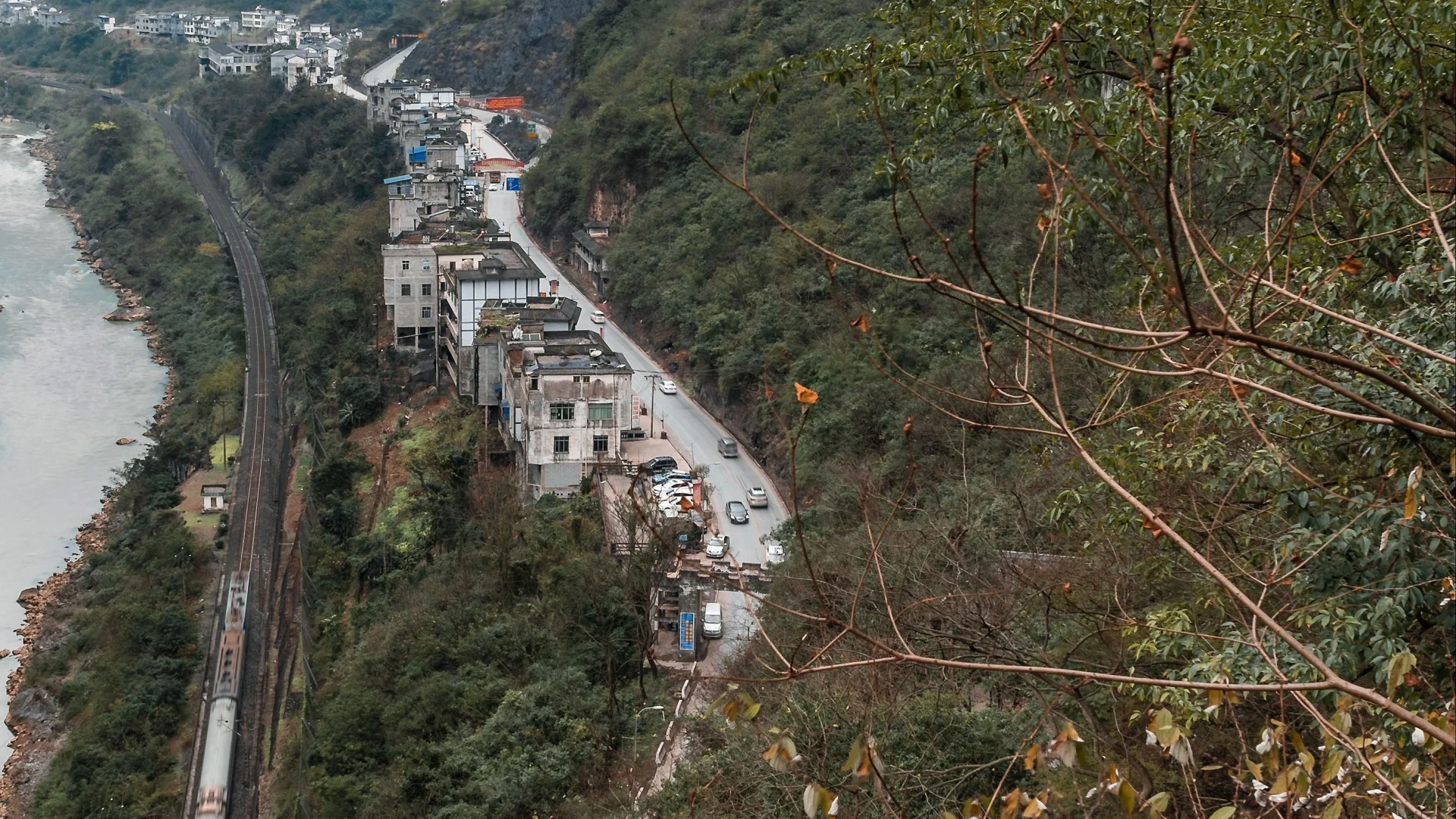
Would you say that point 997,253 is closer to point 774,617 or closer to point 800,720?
point 774,617

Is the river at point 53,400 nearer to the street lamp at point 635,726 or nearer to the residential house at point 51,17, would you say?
the street lamp at point 635,726

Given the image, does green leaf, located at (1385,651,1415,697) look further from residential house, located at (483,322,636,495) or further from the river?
the river

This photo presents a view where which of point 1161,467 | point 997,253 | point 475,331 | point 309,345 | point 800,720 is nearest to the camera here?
point 1161,467

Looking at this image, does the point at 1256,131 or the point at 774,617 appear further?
the point at 774,617

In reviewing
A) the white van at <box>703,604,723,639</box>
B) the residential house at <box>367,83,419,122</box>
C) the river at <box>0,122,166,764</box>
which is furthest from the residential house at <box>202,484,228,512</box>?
the residential house at <box>367,83,419,122</box>

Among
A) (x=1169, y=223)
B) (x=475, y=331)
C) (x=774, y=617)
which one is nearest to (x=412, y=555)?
(x=475, y=331)

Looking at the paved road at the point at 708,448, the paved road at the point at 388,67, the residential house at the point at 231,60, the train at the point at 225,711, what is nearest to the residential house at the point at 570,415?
the paved road at the point at 708,448
